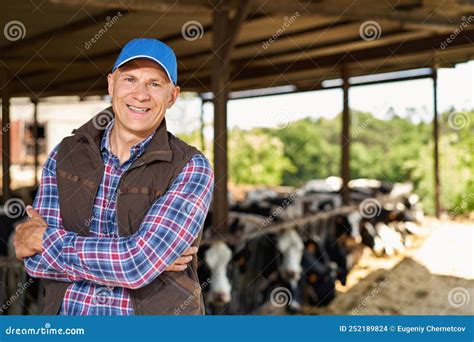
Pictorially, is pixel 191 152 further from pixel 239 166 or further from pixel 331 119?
pixel 331 119

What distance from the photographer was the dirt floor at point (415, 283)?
6.60 m

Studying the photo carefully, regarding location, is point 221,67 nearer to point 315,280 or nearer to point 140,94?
point 140,94

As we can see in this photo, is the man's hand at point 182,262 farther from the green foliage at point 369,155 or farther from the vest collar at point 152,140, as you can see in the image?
the green foliage at point 369,155

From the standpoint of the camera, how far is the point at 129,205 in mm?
1961

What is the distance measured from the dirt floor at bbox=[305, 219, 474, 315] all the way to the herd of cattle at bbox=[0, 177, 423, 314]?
248 millimetres

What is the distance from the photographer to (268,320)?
8.66 feet

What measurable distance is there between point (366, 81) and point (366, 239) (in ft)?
8.58

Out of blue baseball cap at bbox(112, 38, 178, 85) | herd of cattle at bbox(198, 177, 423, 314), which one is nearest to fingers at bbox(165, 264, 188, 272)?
blue baseball cap at bbox(112, 38, 178, 85)

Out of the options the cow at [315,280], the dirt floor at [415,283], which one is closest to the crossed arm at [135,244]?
the dirt floor at [415,283]

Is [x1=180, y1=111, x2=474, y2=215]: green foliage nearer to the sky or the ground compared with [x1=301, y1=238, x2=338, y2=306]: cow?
nearer to the sky

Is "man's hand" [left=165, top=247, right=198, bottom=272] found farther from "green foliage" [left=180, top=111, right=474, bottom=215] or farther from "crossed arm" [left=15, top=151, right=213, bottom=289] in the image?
"green foliage" [left=180, top=111, right=474, bottom=215]

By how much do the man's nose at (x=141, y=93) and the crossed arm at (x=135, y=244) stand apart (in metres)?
0.27

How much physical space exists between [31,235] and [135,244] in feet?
1.23

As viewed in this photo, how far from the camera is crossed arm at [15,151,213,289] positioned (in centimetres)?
184
